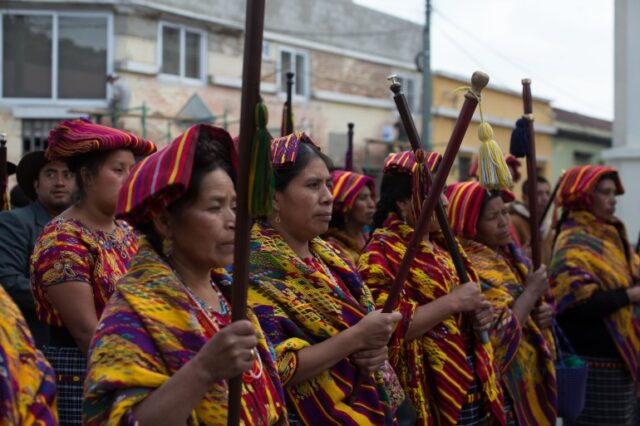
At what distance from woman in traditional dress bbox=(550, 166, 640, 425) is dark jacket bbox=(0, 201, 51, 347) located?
3.33 meters

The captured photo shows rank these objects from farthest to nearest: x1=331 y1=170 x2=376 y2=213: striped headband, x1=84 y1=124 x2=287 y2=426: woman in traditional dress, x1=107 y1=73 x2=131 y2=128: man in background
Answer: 1. x1=107 y1=73 x2=131 y2=128: man in background
2. x1=331 y1=170 x2=376 y2=213: striped headband
3. x1=84 y1=124 x2=287 y2=426: woman in traditional dress

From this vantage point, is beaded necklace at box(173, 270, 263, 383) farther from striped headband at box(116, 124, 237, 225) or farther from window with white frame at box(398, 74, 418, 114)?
window with white frame at box(398, 74, 418, 114)

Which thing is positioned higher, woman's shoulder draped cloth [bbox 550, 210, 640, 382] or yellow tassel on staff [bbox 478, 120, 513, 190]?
yellow tassel on staff [bbox 478, 120, 513, 190]

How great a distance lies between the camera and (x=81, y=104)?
16.3 meters

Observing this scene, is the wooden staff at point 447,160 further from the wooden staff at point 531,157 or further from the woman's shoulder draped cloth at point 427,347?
the wooden staff at point 531,157

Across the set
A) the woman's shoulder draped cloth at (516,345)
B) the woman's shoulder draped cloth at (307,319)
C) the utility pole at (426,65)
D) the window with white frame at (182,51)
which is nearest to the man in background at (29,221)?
the woman's shoulder draped cloth at (307,319)

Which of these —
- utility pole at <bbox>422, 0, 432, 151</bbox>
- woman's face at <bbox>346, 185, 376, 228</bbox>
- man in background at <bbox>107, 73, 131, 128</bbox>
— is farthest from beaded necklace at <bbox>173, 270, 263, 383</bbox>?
utility pole at <bbox>422, 0, 432, 151</bbox>

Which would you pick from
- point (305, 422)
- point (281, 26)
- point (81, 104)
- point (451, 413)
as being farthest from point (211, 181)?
point (281, 26)

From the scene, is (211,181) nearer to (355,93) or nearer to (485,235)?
(485,235)

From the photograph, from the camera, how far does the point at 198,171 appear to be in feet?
7.63

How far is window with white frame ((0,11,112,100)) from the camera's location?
1623cm

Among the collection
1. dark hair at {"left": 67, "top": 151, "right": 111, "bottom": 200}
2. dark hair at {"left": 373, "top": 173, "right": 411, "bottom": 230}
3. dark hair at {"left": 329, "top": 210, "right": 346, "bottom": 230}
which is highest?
dark hair at {"left": 67, "top": 151, "right": 111, "bottom": 200}

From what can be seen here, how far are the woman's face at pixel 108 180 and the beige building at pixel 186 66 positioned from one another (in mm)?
12202

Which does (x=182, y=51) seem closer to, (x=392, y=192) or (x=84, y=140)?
(x=392, y=192)
